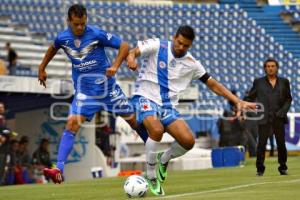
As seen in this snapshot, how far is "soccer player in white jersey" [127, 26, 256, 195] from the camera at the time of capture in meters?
10.5

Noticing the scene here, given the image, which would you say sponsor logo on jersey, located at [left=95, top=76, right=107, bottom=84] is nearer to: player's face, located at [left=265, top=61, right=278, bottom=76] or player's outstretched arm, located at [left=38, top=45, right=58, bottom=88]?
player's outstretched arm, located at [left=38, top=45, right=58, bottom=88]

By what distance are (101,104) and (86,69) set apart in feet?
1.70

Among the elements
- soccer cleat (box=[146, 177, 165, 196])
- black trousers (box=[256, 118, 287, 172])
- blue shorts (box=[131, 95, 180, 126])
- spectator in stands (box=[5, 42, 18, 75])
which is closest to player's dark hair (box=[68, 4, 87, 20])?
blue shorts (box=[131, 95, 180, 126])

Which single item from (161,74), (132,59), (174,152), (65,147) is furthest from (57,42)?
(174,152)

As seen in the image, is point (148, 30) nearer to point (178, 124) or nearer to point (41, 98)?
point (41, 98)

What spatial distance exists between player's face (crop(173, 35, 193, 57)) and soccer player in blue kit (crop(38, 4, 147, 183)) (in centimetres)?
70

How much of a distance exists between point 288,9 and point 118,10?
273 inches

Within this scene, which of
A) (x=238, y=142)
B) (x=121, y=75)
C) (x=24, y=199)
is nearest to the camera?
A: (x=24, y=199)

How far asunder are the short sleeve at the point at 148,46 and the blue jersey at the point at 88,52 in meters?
0.71

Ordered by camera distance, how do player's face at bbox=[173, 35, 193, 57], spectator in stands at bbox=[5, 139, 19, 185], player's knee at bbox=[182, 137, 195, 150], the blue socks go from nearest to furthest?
player's face at bbox=[173, 35, 193, 57] → player's knee at bbox=[182, 137, 195, 150] → the blue socks → spectator in stands at bbox=[5, 139, 19, 185]

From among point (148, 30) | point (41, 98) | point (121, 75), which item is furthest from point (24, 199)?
point (148, 30)

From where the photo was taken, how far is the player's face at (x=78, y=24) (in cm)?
1089

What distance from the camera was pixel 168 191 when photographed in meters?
11.4

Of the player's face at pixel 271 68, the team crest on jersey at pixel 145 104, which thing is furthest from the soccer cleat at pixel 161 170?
the player's face at pixel 271 68
